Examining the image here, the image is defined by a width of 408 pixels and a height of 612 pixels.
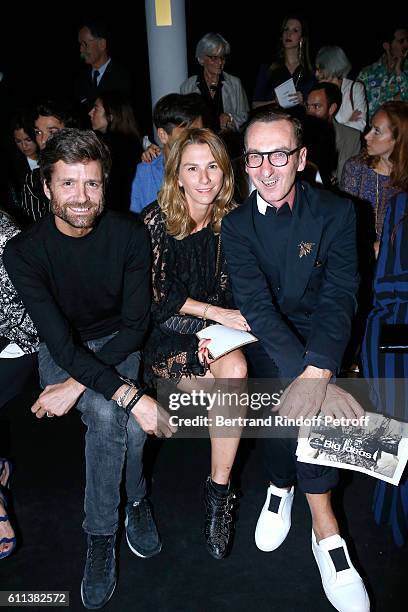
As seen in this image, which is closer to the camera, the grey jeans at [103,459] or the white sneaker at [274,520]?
the grey jeans at [103,459]

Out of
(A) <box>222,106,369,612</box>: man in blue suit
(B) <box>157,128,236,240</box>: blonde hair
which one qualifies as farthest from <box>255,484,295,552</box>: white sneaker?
(B) <box>157,128,236,240</box>: blonde hair

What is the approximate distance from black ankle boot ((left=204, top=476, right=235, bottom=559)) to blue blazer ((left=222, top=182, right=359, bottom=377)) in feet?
1.80

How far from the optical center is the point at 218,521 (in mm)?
2160

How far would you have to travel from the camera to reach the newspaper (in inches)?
75.4

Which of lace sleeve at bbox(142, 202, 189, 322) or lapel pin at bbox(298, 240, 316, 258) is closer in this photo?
lapel pin at bbox(298, 240, 316, 258)

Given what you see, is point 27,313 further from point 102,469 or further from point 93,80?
point 93,80

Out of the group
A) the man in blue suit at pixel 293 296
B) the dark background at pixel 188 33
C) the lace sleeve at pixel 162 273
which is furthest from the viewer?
the dark background at pixel 188 33

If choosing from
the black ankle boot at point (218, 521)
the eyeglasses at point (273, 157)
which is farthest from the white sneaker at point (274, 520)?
the eyeglasses at point (273, 157)

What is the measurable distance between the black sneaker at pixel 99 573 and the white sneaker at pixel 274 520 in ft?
1.84

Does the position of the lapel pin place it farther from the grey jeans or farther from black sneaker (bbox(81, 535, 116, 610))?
black sneaker (bbox(81, 535, 116, 610))

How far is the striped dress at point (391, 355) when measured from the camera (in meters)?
2.11

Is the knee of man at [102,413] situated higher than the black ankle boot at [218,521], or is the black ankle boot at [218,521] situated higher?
the knee of man at [102,413]

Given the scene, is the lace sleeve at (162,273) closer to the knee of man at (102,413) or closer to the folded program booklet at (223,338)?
the folded program booklet at (223,338)

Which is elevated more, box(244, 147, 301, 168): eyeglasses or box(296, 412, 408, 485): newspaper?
box(244, 147, 301, 168): eyeglasses
